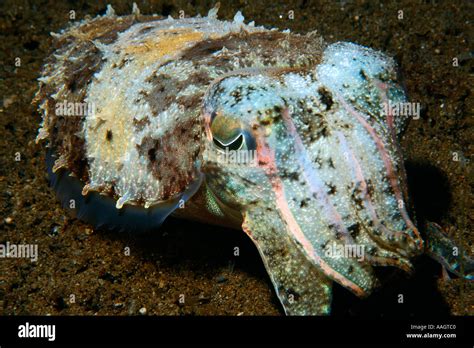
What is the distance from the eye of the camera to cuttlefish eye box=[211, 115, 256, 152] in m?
2.80

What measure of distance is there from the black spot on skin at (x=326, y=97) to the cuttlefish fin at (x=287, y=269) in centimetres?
79

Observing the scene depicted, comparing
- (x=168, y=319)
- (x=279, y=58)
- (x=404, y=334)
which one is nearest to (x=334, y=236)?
(x=404, y=334)

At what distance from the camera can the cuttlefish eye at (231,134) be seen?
280cm

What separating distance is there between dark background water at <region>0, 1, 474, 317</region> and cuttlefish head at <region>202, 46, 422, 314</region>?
0.38 metres

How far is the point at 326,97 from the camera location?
2.97 m

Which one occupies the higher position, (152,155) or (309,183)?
(152,155)

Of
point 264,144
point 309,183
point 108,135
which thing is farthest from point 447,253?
point 108,135

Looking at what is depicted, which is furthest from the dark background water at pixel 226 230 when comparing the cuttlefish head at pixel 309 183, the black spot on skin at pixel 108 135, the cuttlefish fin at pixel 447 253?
the black spot on skin at pixel 108 135

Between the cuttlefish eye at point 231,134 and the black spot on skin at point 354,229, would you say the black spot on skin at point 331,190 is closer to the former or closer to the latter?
the black spot on skin at point 354,229

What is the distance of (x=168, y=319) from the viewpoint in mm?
3580

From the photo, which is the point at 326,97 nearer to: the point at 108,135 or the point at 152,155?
the point at 152,155

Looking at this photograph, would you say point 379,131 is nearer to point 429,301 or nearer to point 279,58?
point 279,58

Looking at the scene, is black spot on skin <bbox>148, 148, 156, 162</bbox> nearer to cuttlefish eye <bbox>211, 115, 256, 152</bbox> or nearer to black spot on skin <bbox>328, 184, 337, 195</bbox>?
cuttlefish eye <bbox>211, 115, 256, 152</bbox>

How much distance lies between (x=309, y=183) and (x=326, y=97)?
599mm
